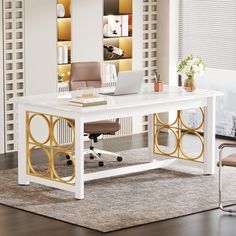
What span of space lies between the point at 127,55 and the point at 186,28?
844 millimetres

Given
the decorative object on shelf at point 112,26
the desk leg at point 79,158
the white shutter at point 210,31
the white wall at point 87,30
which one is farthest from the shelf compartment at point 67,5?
the desk leg at point 79,158

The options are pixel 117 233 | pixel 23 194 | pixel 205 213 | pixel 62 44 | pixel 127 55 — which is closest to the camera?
pixel 117 233

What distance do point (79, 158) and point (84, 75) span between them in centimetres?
199

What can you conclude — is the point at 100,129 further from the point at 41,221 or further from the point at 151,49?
the point at 151,49

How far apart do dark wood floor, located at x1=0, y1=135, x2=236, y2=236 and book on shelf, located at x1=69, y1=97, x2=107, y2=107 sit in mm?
1104

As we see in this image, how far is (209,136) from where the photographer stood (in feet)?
27.6

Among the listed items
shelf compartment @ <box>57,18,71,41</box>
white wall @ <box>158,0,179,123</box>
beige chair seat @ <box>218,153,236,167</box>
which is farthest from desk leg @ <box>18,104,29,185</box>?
white wall @ <box>158,0,179,123</box>

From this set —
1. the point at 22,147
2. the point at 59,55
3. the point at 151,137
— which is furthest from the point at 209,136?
the point at 59,55

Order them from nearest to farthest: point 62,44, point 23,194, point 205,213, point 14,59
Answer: point 205,213 → point 23,194 → point 14,59 → point 62,44

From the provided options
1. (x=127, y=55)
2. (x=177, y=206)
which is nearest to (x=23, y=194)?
(x=177, y=206)

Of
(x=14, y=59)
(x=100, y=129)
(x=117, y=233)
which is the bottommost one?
(x=117, y=233)

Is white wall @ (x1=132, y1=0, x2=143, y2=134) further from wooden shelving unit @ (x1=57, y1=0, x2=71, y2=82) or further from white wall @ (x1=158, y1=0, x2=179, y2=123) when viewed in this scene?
wooden shelving unit @ (x1=57, y1=0, x2=71, y2=82)

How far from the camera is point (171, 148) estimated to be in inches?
385

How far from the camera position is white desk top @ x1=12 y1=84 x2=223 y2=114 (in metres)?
7.43
